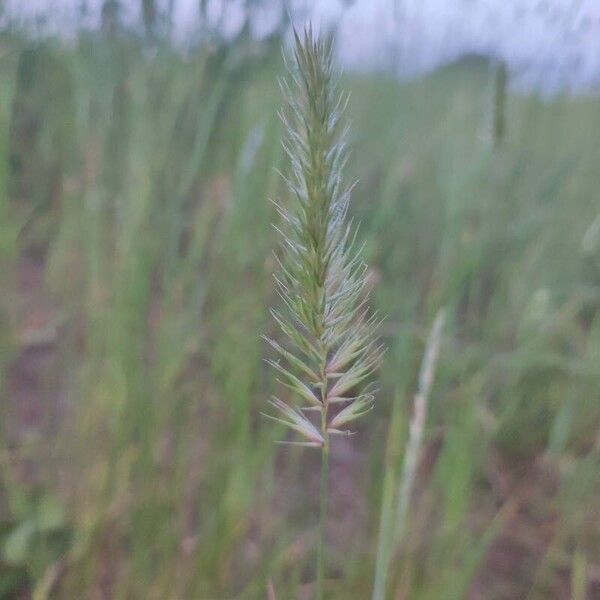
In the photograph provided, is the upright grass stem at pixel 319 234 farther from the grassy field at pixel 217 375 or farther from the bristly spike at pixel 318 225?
the grassy field at pixel 217 375

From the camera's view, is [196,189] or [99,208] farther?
[196,189]

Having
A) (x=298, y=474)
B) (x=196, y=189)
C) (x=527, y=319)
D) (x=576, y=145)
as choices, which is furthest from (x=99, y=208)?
(x=576, y=145)

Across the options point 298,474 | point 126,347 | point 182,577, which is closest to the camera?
point 182,577

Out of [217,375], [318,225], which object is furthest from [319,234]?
[217,375]

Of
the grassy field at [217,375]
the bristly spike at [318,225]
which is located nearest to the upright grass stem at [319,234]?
the bristly spike at [318,225]

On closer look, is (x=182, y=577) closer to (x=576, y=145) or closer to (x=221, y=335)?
(x=221, y=335)

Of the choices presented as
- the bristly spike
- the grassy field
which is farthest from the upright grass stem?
the grassy field

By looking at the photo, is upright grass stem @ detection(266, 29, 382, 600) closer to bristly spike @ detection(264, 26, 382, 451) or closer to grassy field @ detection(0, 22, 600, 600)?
bristly spike @ detection(264, 26, 382, 451)

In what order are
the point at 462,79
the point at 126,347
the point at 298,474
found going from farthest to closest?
the point at 462,79 < the point at 298,474 < the point at 126,347
